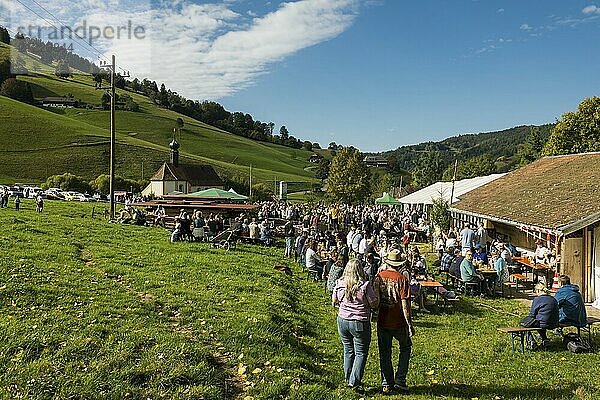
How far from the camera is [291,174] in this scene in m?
121

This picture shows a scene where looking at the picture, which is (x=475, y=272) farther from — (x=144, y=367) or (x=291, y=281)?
(x=144, y=367)

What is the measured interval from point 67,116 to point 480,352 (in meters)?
115

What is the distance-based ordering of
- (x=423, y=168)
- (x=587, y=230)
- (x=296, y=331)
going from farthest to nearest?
(x=423, y=168)
(x=587, y=230)
(x=296, y=331)

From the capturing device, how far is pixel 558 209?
52.4 ft

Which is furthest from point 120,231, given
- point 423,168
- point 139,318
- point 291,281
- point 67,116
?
point 67,116

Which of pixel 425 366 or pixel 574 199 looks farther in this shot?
pixel 574 199

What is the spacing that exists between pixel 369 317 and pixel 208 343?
122 inches

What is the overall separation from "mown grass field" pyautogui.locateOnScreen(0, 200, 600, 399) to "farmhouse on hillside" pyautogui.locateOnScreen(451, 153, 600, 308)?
214 centimetres

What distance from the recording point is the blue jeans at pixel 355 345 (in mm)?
6711

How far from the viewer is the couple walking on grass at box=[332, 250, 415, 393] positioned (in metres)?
6.69

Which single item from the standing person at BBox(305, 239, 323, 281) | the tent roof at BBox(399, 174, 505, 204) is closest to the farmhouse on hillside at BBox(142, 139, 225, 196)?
the tent roof at BBox(399, 174, 505, 204)

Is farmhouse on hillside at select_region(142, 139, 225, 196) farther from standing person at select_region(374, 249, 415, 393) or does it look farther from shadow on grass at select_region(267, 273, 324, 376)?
standing person at select_region(374, 249, 415, 393)

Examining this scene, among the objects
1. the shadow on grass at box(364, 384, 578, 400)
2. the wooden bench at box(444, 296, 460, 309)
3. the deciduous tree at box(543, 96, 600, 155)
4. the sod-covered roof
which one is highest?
the deciduous tree at box(543, 96, 600, 155)

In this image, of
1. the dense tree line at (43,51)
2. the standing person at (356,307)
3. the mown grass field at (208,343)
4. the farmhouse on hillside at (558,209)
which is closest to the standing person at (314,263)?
the mown grass field at (208,343)
